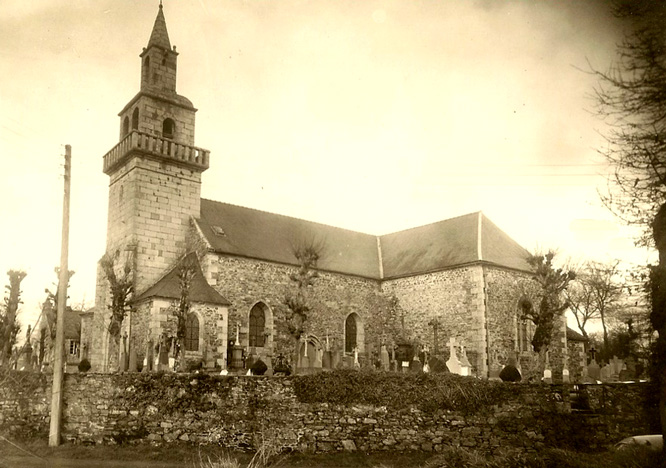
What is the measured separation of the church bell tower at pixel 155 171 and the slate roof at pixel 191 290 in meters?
1.53

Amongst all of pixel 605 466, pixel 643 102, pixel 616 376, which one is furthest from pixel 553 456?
pixel 616 376

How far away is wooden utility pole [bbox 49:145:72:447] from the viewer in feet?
59.6

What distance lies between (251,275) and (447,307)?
10.7 meters

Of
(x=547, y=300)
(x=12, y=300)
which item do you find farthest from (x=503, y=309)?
(x=12, y=300)

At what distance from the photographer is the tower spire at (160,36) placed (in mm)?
32094

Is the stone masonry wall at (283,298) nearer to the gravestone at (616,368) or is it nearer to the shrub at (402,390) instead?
the shrub at (402,390)

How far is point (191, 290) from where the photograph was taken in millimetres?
27328

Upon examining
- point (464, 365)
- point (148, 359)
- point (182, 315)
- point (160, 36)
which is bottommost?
point (464, 365)

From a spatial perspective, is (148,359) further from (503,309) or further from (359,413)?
(503,309)

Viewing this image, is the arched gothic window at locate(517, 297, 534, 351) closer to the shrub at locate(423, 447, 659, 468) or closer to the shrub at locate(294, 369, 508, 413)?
the shrub at locate(294, 369, 508, 413)

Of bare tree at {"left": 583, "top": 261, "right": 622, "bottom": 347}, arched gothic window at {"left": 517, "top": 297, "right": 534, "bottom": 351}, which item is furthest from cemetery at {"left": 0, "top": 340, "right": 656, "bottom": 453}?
bare tree at {"left": 583, "top": 261, "right": 622, "bottom": 347}

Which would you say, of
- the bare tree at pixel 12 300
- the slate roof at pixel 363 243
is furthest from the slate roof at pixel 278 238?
the bare tree at pixel 12 300

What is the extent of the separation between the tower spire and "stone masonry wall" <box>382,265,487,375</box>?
1852cm

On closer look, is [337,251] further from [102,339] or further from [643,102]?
[643,102]
